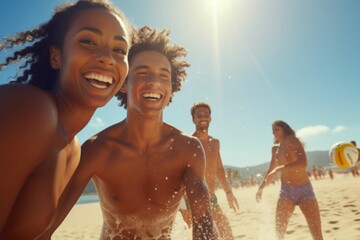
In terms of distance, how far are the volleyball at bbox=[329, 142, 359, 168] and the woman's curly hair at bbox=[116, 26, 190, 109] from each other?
4319 mm

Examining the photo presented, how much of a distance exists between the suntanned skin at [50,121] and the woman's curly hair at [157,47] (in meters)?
1.32

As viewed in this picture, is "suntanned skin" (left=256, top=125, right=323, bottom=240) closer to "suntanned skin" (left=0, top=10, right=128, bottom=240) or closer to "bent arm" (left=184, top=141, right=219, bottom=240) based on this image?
"bent arm" (left=184, top=141, right=219, bottom=240)

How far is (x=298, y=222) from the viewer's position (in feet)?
24.5

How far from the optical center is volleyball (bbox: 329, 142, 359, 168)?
6.15 m

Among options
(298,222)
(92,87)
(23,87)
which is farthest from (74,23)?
(298,222)

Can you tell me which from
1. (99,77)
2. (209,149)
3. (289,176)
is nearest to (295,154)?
(289,176)

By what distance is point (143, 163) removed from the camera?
115 inches

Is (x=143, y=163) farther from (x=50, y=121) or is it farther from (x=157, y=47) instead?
(x=50, y=121)

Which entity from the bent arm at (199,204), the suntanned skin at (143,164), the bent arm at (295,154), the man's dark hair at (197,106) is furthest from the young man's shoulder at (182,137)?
the bent arm at (295,154)

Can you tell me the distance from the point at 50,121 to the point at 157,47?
2.10 m

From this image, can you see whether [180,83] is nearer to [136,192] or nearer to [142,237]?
[136,192]

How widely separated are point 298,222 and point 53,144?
738 cm

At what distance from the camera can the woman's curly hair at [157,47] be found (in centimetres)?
325

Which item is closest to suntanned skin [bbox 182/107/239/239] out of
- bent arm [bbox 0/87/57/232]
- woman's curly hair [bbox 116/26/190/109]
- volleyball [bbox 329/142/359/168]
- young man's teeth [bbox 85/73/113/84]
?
woman's curly hair [bbox 116/26/190/109]
